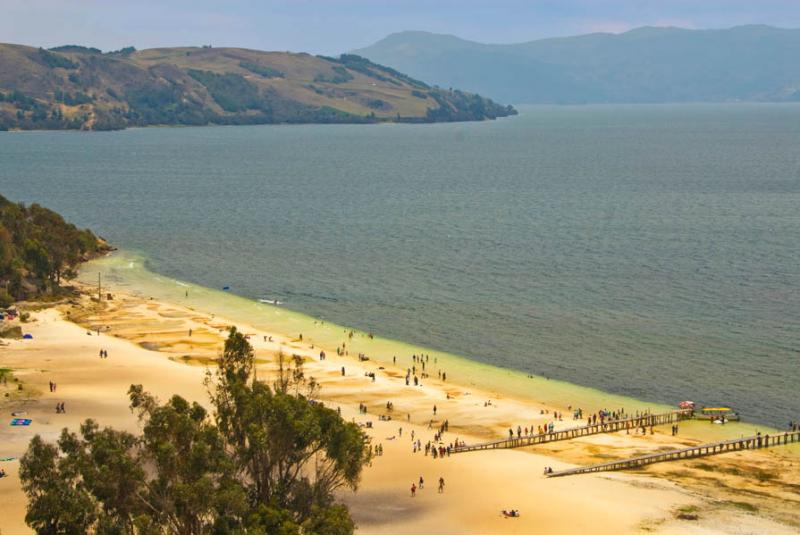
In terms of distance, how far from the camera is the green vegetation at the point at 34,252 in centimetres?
10112

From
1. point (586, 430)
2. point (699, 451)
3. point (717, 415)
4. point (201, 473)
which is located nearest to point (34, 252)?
point (586, 430)

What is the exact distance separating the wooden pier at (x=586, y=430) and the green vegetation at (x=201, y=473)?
2148 centimetres

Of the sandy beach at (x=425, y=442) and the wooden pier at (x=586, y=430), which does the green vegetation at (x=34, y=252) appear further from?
the wooden pier at (x=586, y=430)

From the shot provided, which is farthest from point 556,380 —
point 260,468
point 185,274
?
point 185,274

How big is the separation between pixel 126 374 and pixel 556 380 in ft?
107

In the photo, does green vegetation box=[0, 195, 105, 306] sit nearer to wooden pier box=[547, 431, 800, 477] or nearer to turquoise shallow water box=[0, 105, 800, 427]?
turquoise shallow water box=[0, 105, 800, 427]

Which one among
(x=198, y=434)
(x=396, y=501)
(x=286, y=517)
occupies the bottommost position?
(x=396, y=501)

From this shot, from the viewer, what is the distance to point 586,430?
222 ft

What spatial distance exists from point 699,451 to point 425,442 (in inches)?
660

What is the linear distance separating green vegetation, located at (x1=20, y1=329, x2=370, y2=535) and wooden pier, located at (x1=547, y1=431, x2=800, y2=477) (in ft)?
65.9

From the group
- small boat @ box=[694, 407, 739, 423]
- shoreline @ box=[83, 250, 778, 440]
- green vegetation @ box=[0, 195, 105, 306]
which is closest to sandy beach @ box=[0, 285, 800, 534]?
shoreline @ box=[83, 250, 778, 440]

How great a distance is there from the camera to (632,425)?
228 feet

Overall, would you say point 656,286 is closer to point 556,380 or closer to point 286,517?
point 556,380

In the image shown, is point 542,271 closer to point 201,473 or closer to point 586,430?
point 586,430
